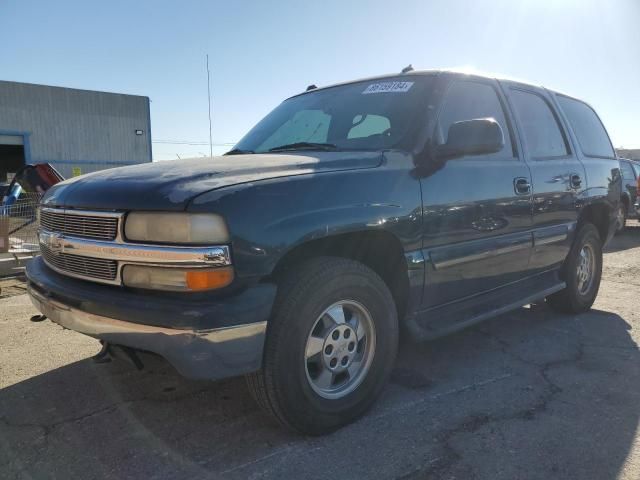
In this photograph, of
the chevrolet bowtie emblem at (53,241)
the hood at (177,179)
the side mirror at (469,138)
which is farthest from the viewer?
the side mirror at (469,138)

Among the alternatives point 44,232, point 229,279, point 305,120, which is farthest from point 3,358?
point 305,120

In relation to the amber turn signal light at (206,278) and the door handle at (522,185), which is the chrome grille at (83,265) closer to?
the amber turn signal light at (206,278)

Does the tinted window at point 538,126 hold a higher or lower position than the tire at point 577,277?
higher

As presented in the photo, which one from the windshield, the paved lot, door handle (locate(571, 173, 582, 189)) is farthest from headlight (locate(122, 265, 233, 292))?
door handle (locate(571, 173, 582, 189))

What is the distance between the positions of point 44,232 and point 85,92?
32683 mm

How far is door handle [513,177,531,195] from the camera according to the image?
3646mm

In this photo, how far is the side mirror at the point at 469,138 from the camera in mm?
2994

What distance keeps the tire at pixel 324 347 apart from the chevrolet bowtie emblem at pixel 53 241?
3.94ft

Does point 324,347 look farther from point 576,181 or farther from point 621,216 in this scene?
point 621,216

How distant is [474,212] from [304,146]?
3.83 feet

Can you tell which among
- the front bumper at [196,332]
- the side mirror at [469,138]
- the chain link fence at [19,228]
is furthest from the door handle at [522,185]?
the chain link fence at [19,228]

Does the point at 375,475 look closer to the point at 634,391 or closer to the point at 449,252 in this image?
the point at 449,252

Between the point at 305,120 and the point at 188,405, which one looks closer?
the point at 188,405

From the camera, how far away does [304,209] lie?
236 cm
